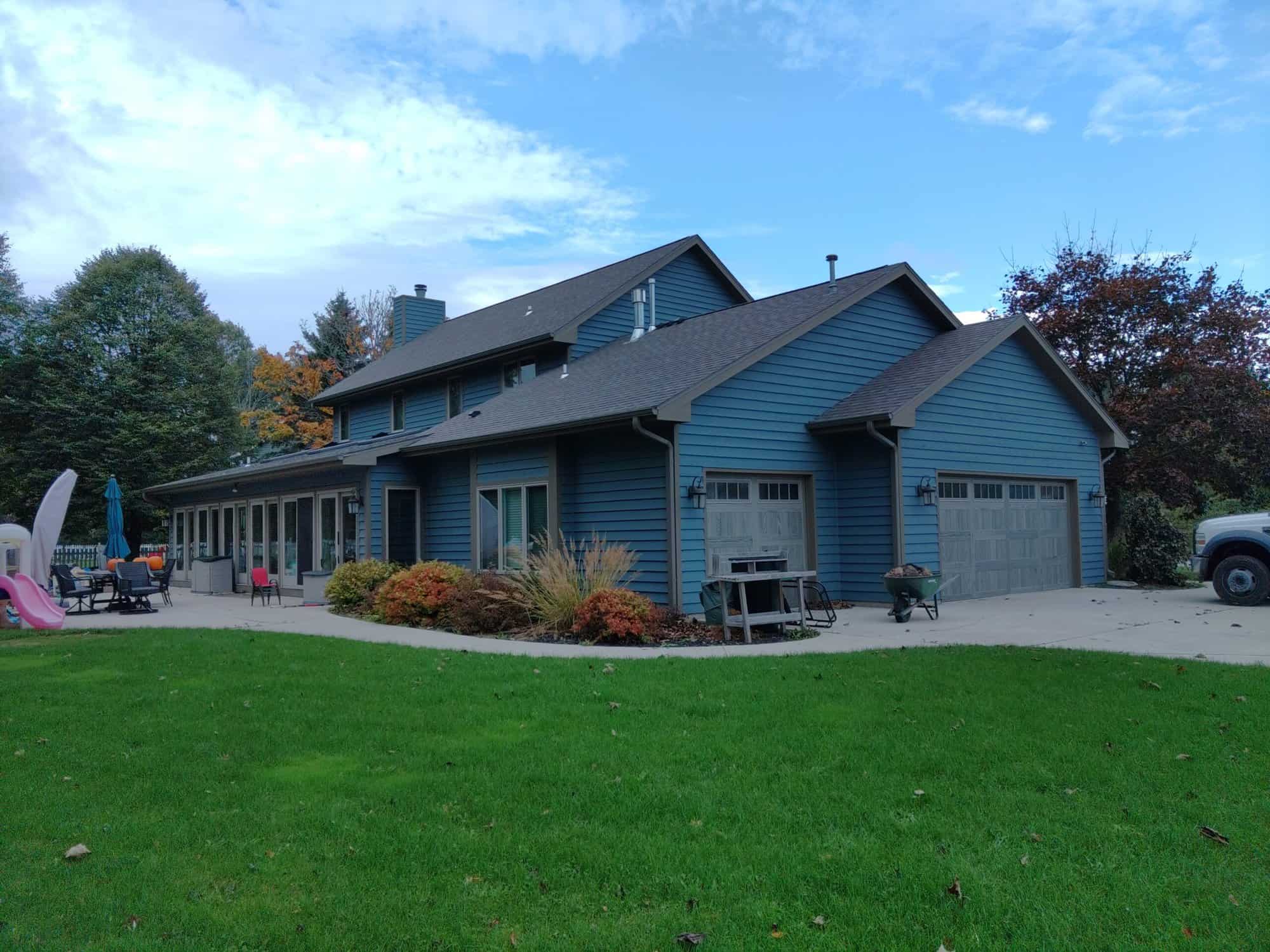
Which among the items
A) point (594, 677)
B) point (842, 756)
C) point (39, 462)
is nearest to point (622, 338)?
point (594, 677)

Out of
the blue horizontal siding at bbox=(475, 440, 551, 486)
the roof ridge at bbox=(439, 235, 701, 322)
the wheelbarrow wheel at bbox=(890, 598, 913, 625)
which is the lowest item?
the wheelbarrow wheel at bbox=(890, 598, 913, 625)

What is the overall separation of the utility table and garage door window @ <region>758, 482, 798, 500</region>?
299 cm

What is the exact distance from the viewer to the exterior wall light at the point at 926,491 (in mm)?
14586

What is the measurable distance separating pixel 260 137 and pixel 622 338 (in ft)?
25.4

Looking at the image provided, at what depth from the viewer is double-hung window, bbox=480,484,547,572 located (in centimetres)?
1491

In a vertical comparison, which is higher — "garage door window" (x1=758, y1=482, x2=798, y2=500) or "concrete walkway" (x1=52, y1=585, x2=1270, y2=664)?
"garage door window" (x1=758, y1=482, x2=798, y2=500)

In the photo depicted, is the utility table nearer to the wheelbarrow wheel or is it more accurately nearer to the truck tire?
the wheelbarrow wheel

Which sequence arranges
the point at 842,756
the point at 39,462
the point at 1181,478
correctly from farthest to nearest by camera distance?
the point at 39,462 < the point at 1181,478 < the point at 842,756

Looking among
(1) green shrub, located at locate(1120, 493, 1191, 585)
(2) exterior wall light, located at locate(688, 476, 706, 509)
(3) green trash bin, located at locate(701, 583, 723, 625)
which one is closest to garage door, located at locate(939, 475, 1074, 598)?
(1) green shrub, located at locate(1120, 493, 1191, 585)

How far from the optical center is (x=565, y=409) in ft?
46.9

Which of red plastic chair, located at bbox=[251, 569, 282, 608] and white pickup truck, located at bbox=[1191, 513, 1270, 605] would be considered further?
red plastic chair, located at bbox=[251, 569, 282, 608]

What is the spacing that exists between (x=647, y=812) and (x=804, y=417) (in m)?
10.8

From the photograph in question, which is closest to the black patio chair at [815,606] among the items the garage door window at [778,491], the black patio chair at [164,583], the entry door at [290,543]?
the garage door window at [778,491]

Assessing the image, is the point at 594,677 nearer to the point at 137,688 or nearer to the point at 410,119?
the point at 137,688
